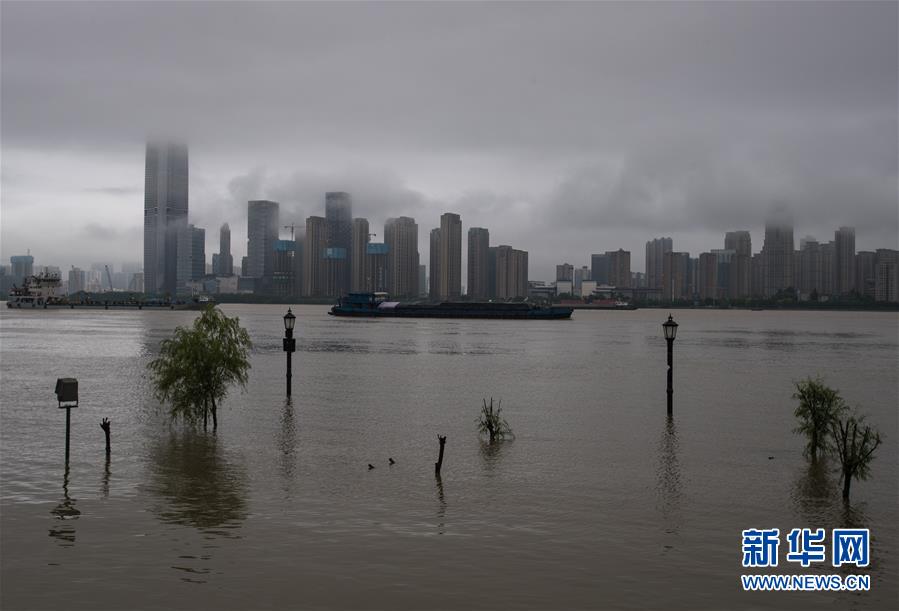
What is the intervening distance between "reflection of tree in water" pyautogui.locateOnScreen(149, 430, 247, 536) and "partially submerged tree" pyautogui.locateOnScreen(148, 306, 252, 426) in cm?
166

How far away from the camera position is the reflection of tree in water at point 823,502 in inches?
749

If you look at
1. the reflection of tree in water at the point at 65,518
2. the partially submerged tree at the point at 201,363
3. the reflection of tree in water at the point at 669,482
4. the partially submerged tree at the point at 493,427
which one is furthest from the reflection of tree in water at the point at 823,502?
the partially submerged tree at the point at 201,363

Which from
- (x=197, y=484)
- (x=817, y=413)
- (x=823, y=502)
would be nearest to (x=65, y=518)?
(x=197, y=484)

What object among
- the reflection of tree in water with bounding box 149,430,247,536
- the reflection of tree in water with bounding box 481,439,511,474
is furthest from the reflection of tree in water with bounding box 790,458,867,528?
the reflection of tree in water with bounding box 149,430,247,536

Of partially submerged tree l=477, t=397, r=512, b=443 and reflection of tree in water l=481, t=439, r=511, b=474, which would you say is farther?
partially submerged tree l=477, t=397, r=512, b=443

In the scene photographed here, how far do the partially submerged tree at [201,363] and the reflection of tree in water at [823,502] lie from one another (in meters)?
19.3

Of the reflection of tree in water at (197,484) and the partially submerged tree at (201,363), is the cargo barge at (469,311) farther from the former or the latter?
the reflection of tree in water at (197,484)

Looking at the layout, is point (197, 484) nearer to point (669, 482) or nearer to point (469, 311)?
point (669, 482)

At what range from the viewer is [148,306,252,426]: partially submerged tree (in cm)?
2909

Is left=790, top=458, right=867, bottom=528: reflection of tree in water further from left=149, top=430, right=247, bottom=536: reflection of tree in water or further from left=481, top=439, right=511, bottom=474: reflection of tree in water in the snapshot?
left=149, top=430, right=247, bottom=536: reflection of tree in water

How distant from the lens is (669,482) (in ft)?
74.6

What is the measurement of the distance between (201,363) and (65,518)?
11468 mm

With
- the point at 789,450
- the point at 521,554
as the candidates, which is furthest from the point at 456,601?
the point at 789,450

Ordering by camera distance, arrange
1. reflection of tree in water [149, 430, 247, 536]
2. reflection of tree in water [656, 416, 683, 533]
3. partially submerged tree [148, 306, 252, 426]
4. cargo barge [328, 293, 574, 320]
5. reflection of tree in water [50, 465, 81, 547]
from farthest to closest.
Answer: cargo barge [328, 293, 574, 320]
partially submerged tree [148, 306, 252, 426]
reflection of tree in water [656, 416, 683, 533]
reflection of tree in water [149, 430, 247, 536]
reflection of tree in water [50, 465, 81, 547]
